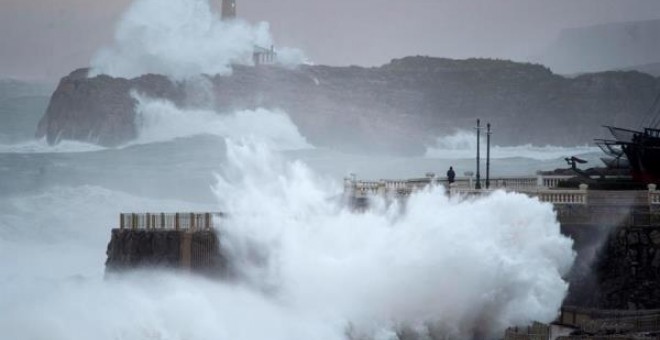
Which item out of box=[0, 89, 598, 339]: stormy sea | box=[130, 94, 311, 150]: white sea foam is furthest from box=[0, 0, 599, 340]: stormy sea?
box=[130, 94, 311, 150]: white sea foam

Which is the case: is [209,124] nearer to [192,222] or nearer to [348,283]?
[192,222]

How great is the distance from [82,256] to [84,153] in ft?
61.7

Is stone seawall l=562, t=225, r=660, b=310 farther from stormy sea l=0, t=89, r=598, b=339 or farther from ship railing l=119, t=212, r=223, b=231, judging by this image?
ship railing l=119, t=212, r=223, b=231

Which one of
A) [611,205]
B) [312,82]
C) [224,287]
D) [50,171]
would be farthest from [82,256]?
[312,82]

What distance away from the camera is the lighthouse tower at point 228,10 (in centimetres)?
7560

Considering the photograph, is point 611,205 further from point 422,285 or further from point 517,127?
point 517,127

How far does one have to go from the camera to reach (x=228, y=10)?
7638 centimetres

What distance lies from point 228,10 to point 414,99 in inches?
539

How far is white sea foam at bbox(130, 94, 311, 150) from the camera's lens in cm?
7331

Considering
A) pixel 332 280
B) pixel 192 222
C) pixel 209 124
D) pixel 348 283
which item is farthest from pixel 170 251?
pixel 209 124

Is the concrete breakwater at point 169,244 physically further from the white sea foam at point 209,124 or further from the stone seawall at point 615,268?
the white sea foam at point 209,124

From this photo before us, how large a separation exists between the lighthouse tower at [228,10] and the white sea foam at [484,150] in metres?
12.6

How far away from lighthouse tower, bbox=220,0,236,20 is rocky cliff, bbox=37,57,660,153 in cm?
351

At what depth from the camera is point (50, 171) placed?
6500cm
